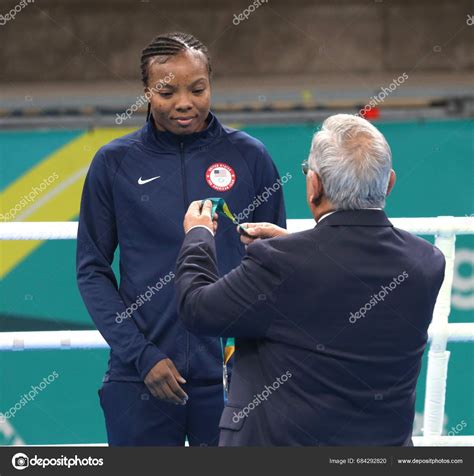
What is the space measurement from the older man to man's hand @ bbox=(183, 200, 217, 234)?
158 mm

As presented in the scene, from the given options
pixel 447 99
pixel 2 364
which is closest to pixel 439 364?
pixel 2 364

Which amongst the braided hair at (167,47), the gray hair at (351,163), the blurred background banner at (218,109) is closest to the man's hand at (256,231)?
the gray hair at (351,163)

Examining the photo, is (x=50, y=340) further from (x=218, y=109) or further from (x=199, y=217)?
(x=218, y=109)

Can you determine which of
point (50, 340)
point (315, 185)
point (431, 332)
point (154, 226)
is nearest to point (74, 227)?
point (50, 340)

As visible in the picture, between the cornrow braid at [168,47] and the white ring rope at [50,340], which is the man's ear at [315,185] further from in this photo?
the white ring rope at [50,340]

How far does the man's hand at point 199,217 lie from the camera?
221 centimetres

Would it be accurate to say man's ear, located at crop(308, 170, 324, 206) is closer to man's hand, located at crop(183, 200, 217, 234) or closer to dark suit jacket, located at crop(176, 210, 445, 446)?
dark suit jacket, located at crop(176, 210, 445, 446)

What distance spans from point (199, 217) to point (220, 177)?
0.29 metres

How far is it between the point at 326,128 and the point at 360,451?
0.68 meters

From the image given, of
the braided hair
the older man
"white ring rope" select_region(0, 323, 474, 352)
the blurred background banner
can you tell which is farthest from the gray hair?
the blurred background banner

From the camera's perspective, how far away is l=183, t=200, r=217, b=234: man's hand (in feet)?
7.24

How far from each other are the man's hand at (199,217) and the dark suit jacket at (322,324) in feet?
0.49

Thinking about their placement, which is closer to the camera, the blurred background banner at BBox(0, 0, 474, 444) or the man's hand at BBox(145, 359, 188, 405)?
the man's hand at BBox(145, 359, 188, 405)

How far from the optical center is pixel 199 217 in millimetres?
2217
